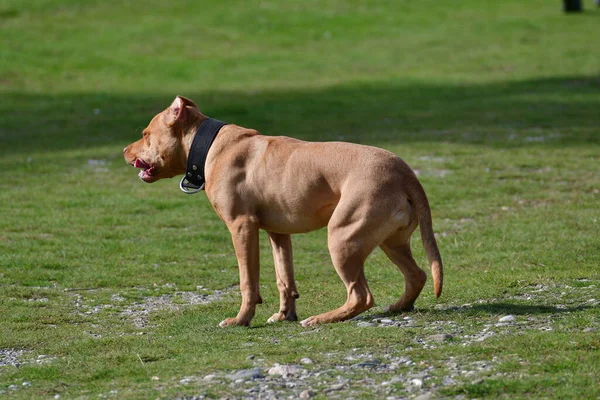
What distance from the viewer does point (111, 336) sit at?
851 cm

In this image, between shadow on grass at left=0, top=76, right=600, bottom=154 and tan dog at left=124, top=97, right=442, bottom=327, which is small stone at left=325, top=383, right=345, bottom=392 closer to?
tan dog at left=124, top=97, right=442, bottom=327

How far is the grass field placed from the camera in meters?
6.88

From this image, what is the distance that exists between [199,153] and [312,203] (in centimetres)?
130

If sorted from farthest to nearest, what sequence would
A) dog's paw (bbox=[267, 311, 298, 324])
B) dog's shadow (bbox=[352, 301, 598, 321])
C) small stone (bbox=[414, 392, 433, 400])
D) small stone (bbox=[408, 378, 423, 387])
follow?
dog's paw (bbox=[267, 311, 298, 324]) → dog's shadow (bbox=[352, 301, 598, 321]) → small stone (bbox=[408, 378, 423, 387]) → small stone (bbox=[414, 392, 433, 400])

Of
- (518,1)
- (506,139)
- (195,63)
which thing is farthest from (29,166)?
(518,1)

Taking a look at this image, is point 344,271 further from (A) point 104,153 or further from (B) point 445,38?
(B) point 445,38

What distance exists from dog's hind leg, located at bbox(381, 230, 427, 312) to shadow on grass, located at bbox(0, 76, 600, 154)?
1124 cm

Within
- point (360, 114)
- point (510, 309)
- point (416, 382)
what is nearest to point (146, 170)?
point (510, 309)

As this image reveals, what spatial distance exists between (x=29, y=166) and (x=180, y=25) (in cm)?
2233

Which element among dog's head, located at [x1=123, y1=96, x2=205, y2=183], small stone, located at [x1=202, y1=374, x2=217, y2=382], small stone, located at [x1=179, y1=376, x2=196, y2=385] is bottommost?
small stone, located at [x1=179, y1=376, x2=196, y2=385]

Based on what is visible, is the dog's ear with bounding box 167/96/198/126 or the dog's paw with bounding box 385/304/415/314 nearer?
the dog's paw with bounding box 385/304/415/314

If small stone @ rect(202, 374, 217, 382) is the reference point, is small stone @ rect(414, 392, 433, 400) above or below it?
above

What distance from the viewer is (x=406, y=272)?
870 cm

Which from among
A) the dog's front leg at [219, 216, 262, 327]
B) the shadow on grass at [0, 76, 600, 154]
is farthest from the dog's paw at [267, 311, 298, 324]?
the shadow on grass at [0, 76, 600, 154]
